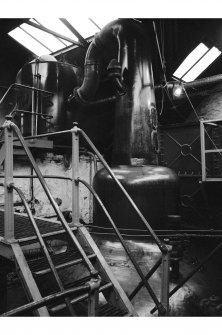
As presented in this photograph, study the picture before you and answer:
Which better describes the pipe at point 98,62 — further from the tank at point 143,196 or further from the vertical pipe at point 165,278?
the vertical pipe at point 165,278

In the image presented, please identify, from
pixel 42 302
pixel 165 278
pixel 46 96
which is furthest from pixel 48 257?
pixel 46 96

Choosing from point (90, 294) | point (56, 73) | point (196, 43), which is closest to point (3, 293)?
point (90, 294)

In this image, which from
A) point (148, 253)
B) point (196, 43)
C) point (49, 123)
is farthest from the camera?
point (196, 43)

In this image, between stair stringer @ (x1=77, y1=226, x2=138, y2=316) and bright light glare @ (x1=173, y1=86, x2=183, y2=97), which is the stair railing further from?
bright light glare @ (x1=173, y1=86, x2=183, y2=97)

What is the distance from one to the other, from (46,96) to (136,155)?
11.7 feet

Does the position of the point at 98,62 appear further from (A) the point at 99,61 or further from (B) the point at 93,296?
(B) the point at 93,296

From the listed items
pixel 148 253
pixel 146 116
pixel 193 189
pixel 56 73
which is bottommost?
pixel 148 253

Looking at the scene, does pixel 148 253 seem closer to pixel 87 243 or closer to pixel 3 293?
pixel 87 243

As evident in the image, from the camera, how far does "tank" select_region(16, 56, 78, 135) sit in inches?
273

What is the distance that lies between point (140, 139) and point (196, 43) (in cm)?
471

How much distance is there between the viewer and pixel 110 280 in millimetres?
2615

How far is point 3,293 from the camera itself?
3.13m

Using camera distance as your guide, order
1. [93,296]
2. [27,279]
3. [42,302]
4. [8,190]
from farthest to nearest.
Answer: [8,190] → [27,279] → [93,296] → [42,302]

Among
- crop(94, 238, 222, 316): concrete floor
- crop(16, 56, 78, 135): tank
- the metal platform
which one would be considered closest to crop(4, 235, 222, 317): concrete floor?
crop(94, 238, 222, 316): concrete floor
